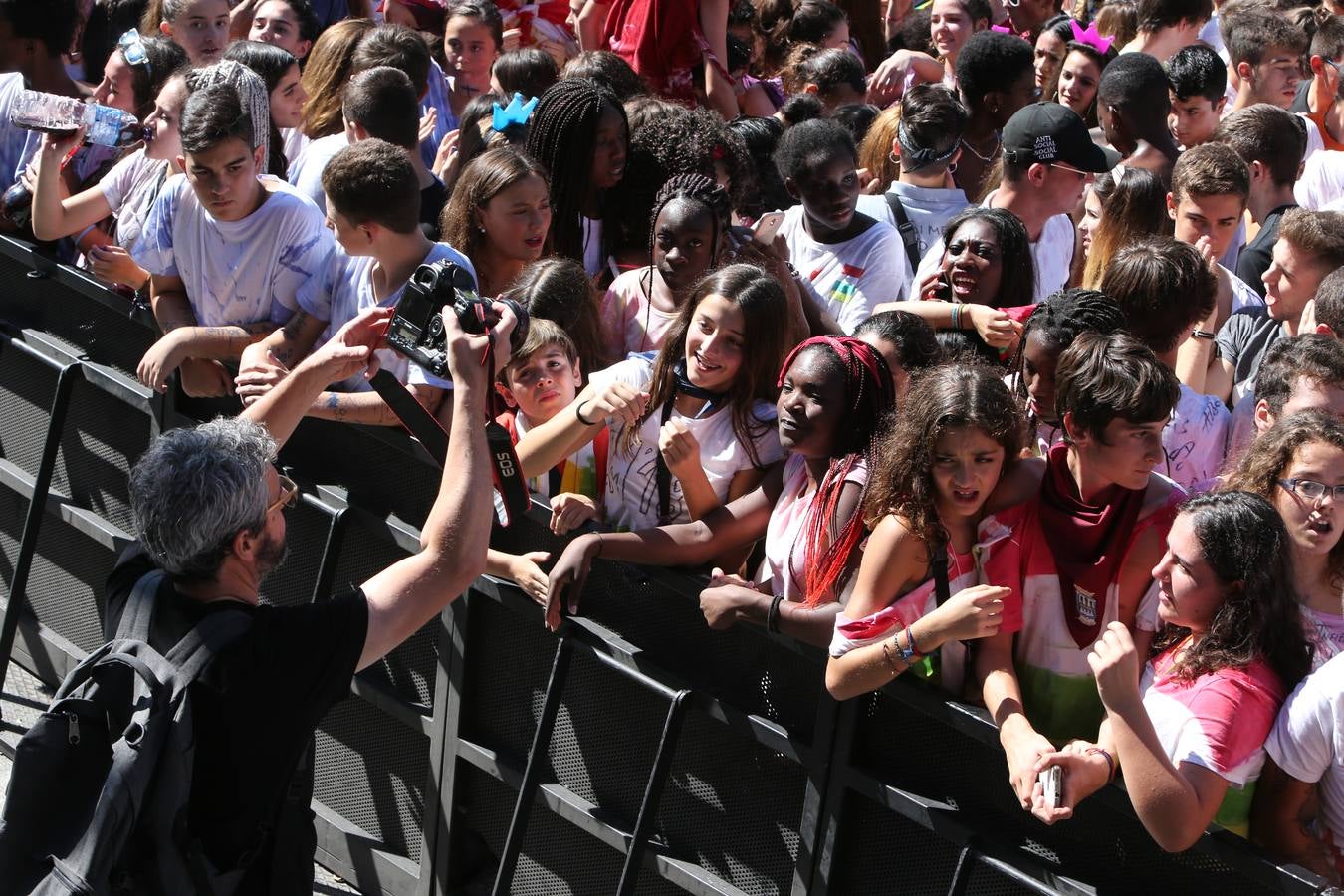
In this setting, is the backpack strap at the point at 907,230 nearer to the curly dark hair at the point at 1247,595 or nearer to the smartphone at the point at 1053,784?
the curly dark hair at the point at 1247,595

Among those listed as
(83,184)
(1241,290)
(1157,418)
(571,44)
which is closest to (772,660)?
(1157,418)

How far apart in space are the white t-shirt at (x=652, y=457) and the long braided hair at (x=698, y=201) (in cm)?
48

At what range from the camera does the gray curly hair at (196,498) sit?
3039 mm

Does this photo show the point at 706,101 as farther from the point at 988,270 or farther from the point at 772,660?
the point at 772,660

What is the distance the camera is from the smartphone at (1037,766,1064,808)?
9.23 feet

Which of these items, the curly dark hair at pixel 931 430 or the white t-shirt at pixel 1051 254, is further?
the white t-shirt at pixel 1051 254

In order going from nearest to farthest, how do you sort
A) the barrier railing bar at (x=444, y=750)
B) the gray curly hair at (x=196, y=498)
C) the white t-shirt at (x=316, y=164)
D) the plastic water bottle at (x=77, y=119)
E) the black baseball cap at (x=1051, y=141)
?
the gray curly hair at (x=196, y=498) < the barrier railing bar at (x=444, y=750) < the black baseball cap at (x=1051, y=141) < the plastic water bottle at (x=77, y=119) < the white t-shirt at (x=316, y=164)

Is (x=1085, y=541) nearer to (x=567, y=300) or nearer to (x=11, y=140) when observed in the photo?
(x=567, y=300)

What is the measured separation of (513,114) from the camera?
18.4ft

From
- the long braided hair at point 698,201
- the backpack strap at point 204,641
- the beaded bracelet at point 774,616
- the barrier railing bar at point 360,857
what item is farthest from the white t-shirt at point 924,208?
the backpack strap at point 204,641

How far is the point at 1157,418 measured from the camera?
338 cm

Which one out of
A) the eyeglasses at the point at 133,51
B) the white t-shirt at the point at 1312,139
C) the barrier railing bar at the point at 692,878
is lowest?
the barrier railing bar at the point at 692,878

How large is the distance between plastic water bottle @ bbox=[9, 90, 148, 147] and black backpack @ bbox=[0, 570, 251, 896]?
10.0ft

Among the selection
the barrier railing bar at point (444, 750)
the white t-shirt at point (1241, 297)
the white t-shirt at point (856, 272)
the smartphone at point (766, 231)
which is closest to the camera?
the barrier railing bar at point (444, 750)
